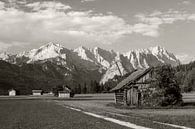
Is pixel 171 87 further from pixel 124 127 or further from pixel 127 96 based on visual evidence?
pixel 124 127

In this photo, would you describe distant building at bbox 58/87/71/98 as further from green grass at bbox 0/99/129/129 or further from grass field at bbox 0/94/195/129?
green grass at bbox 0/99/129/129

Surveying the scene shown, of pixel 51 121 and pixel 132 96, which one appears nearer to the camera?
pixel 51 121

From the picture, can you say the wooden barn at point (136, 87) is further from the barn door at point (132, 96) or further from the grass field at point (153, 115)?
the grass field at point (153, 115)

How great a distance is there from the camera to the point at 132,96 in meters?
60.6

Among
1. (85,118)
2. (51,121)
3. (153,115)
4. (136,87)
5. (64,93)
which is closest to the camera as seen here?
(51,121)

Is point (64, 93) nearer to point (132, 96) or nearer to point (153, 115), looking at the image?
point (132, 96)

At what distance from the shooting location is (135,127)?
22391mm

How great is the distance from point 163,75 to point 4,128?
118ft

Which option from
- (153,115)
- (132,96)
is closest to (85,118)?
(153,115)

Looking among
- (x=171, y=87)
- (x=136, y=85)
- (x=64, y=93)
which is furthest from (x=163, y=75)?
(x=64, y=93)

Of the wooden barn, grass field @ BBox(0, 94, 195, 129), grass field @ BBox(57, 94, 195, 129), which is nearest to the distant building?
the wooden barn

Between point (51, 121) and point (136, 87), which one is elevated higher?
point (136, 87)

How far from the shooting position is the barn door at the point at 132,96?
197ft

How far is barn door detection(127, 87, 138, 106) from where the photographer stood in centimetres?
5999
